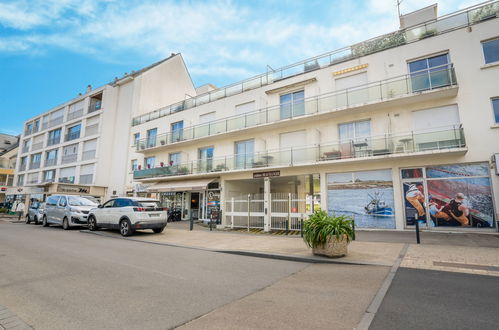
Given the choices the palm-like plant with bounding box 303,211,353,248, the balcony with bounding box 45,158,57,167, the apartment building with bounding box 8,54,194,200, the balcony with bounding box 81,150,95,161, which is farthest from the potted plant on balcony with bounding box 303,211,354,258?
the balcony with bounding box 45,158,57,167

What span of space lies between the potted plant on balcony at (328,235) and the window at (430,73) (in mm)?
9366

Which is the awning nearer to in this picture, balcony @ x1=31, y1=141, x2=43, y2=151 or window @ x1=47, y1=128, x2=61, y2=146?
window @ x1=47, y1=128, x2=61, y2=146

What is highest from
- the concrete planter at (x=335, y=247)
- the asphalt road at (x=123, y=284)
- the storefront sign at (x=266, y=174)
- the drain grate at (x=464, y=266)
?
the storefront sign at (x=266, y=174)

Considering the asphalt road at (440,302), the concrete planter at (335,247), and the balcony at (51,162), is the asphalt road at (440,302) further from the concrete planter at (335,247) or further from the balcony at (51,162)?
the balcony at (51,162)

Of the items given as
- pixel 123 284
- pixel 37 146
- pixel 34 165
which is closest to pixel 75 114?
pixel 37 146

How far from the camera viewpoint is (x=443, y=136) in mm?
11766

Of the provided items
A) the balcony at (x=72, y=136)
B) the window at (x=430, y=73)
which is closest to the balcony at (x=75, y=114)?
the balcony at (x=72, y=136)

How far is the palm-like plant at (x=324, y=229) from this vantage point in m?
6.96

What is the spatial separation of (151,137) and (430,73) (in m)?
21.2

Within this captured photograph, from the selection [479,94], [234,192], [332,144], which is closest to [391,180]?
[332,144]

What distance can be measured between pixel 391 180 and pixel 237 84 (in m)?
12.6

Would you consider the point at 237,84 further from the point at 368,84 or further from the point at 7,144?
the point at 7,144

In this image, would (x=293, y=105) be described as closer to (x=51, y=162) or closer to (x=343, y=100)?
(x=343, y=100)

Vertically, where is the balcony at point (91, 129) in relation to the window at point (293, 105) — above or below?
above
